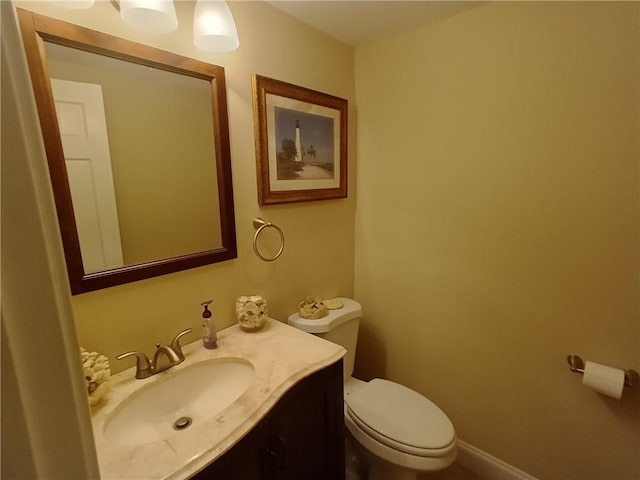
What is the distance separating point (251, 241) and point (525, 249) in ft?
3.87

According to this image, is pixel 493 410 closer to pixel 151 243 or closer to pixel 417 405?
pixel 417 405

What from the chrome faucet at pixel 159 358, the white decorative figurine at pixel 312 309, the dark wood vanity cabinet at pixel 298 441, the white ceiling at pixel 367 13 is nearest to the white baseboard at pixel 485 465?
the dark wood vanity cabinet at pixel 298 441

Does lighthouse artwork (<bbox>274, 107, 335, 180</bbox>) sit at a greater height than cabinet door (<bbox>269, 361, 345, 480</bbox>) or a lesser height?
greater

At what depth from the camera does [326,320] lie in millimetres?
1485

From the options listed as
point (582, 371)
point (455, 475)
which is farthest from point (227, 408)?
point (455, 475)

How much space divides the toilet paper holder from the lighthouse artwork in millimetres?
1321

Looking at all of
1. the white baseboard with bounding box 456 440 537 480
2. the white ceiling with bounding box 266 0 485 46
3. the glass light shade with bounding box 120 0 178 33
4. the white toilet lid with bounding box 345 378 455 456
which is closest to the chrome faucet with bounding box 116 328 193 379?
the white toilet lid with bounding box 345 378 455 456

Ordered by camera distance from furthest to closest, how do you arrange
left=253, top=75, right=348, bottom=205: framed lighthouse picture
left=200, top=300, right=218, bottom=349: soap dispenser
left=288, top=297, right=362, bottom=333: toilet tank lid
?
left=288, top=297, right=362, bottom=333: toilet tank lid
left=253, top=75, right=348, bottom=205: framed lighthouse picture
left=200, top=300, right=218, bottom=349: soap dispenser

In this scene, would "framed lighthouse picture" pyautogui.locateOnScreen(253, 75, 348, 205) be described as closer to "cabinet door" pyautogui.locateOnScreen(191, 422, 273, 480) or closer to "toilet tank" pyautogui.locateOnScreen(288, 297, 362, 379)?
"toilet tank" pyautogui.locateOnScreen(288, 297, 362, 379)

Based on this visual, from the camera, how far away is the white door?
879mm

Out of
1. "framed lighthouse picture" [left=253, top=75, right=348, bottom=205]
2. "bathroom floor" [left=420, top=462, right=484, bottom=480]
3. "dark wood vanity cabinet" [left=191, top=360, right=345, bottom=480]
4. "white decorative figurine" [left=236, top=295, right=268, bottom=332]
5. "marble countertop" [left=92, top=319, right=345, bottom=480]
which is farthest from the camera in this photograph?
"bathroom floor" [left=420, top=462, right=484, bottom=480]

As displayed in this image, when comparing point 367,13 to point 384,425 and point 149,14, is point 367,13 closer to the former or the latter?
point 149,14

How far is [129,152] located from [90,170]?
0.43 ft

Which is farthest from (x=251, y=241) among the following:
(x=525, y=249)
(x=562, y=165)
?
(x=562, y=165)
